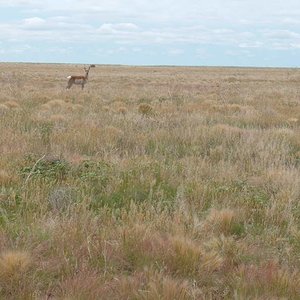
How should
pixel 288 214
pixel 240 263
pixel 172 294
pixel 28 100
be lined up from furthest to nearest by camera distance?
pixel 28 100, pixel 288 214, pixel 240 263, pixel 172 294

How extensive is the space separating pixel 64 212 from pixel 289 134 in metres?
6.39

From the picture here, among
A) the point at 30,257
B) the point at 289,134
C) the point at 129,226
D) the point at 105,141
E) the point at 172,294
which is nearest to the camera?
the point at 172,294

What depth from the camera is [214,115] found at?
43.1 feet

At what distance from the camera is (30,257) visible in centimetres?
358

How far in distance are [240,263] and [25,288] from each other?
1.71 metres

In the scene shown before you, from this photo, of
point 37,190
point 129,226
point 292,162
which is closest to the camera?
point 129,226

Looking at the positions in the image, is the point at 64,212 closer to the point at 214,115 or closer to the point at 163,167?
the point at 163,167

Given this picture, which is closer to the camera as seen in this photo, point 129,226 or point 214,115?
point 129,226

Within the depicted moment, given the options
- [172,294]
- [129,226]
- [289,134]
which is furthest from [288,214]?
[289,134]

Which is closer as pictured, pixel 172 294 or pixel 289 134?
pixel 172 294

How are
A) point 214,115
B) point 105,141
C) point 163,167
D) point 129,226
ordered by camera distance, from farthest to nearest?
point 214,115 → point 105,141 → point 163,167 → point 129,226

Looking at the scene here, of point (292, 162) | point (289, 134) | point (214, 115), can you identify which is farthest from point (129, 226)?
point (214, 115)

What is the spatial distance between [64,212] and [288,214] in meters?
2.27

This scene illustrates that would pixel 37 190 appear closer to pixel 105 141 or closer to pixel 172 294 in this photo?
pixel 172 294
